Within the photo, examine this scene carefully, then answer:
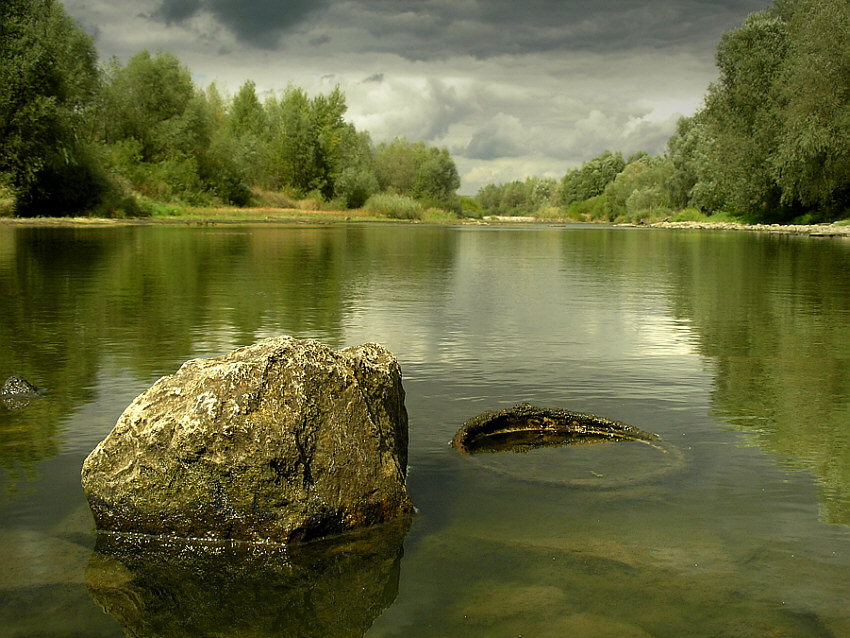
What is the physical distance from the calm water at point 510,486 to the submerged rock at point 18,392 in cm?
23

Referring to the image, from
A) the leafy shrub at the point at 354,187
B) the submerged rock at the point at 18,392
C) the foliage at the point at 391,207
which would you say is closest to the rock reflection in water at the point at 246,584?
the submerged rock at the point at 18,392

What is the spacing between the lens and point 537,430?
8.50 meters

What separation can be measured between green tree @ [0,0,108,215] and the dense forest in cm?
12

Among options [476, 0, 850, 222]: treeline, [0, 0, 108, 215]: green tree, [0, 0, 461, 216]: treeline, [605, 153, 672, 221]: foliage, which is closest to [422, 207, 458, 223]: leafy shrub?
[0, 0, 461, 216]: treeline

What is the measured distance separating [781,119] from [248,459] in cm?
6789

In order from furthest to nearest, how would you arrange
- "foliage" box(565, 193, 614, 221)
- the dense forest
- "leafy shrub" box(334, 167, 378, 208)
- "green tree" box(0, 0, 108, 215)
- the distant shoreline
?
"foliage" box(565, 193, 614, 221) → "leafy shrub" box(334, 167, 378, 208) → the distant shoreline → the dense forest → "green tree" box(0, 0, 108, 215)

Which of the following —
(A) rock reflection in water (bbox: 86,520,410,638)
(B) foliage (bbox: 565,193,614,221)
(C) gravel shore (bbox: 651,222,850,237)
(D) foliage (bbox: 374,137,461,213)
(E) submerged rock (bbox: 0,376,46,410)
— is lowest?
(A) rock reflection in water (bbox: 86,520,410,638)

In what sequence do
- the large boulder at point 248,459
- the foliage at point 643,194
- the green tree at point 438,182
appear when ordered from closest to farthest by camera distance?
the large boulder at point 248,459 → the foliage at point 643,194 → the green tree at point 438,182

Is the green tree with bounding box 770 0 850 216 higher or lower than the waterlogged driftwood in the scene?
higher

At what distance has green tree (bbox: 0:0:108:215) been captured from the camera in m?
51.2

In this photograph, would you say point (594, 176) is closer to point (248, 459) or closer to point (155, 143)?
point (155, 143)

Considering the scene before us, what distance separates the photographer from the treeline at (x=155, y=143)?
52.9 m

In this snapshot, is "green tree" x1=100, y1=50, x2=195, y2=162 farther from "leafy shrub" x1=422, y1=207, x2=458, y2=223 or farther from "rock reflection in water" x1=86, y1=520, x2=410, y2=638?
"rock reflection in water" x1=86, y1=520, x2=410, y2=638

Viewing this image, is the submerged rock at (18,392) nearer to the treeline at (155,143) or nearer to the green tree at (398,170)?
the treeline at (155,143)
